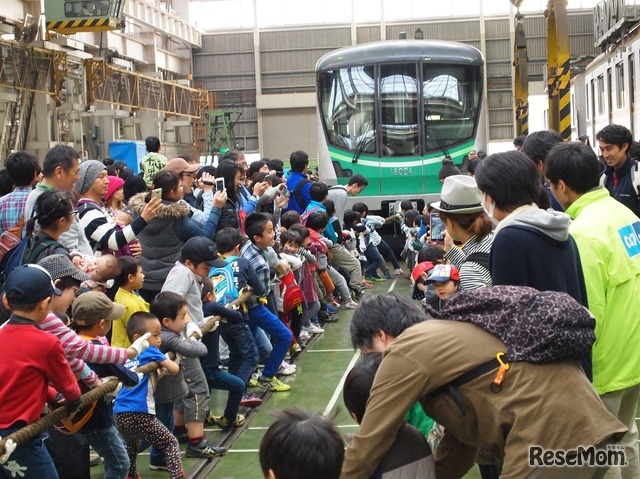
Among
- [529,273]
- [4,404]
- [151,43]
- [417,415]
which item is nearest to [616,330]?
[529,273]

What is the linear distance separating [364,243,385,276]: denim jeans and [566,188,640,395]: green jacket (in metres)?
10.4

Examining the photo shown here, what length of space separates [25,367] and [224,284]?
328cm

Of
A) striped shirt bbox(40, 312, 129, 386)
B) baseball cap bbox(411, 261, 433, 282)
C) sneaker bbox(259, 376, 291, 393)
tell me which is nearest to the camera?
striped shirt bbox(40, 312, 129, 386)

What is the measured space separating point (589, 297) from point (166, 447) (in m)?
2.63

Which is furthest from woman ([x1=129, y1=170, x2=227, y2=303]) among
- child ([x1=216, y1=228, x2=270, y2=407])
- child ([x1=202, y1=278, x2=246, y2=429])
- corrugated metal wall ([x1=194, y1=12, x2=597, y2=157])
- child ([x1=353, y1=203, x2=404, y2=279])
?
corrugated metal wall ([x1=194, y1=12, x2=597, y2=157])

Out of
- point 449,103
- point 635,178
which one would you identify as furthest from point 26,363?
point 449,103

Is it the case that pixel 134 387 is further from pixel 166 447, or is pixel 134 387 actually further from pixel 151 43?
pixel 151 43

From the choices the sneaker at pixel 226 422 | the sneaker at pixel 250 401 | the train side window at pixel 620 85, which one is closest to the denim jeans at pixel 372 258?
the train side window at pixel 620 85

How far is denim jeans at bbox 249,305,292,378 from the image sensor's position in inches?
304

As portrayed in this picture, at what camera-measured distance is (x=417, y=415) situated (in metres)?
3.40

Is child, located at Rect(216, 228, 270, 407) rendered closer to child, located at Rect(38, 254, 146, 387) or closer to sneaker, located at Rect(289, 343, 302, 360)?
sneaker, located at Rect(289, 343, 302, 360)

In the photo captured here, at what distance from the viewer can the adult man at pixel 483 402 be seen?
2.68 m

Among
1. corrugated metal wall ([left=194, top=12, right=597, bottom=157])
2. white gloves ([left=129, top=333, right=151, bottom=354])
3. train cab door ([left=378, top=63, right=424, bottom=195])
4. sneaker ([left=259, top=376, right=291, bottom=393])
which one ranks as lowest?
sneaker ([left=259, top=376, right=291, bottom=393])

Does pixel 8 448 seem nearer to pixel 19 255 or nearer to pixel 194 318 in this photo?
pixel 19 255
